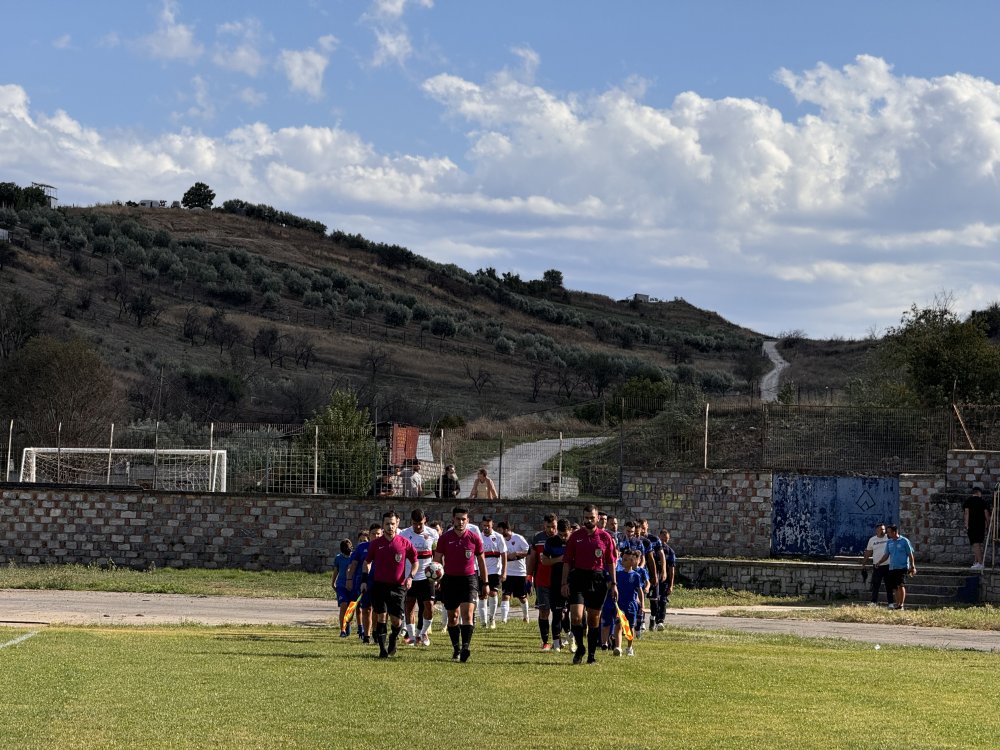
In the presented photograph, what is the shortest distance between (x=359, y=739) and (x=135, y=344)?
237 feet

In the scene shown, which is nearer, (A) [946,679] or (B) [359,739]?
(B) [359,739]

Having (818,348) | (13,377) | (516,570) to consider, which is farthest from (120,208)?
(516,570)

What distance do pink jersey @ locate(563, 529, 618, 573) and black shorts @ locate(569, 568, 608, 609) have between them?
8cm

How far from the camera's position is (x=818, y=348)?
10394 cm

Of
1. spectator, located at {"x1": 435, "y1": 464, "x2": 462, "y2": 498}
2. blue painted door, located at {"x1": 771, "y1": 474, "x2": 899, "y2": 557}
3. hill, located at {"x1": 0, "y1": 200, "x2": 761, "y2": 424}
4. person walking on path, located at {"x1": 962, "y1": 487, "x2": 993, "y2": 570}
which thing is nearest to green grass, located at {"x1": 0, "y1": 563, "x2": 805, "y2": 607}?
blue painted door, located at {"x1": 771, "y1": 474, "x2": 899, "y2": 557}

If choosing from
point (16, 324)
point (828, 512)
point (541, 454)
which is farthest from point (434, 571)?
point (16, 324)

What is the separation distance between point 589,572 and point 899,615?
1172 cm

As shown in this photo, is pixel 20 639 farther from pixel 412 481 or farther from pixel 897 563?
pixel 412 481

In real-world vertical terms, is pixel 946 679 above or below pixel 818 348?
below

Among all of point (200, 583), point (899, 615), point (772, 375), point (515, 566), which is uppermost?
point (772, 375)

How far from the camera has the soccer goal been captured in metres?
37.8

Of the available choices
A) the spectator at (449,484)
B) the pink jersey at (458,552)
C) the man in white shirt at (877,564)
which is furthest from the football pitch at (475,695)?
the spectator at (449,484)

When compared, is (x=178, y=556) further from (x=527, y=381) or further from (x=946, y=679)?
(x=527, y=381)

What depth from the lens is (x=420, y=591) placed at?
20.0 m
